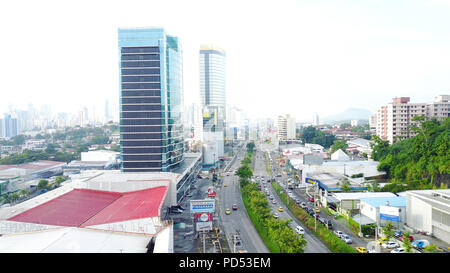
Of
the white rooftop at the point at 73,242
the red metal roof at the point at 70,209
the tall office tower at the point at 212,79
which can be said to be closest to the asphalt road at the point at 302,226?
the white rooftop at the point at 73,242

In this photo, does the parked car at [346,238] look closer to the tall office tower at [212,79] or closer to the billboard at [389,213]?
the billboard at [389,213]

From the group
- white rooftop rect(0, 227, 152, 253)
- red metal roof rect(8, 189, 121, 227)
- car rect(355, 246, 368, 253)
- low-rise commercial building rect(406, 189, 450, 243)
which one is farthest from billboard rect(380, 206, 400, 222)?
red metal roof rect(8, 189, 121, 227)

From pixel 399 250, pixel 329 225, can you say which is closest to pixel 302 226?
pixel 329 225

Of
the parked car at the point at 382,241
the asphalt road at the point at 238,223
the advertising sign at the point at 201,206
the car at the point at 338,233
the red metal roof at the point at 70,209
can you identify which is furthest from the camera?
the advertising sign at the point at 201,206

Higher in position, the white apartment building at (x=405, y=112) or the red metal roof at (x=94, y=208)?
the white apartment building at (x=405, y=112)

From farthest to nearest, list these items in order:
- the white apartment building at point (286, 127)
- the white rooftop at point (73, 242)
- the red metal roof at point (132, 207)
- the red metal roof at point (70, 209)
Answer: the white apartment building at point (286, 127) → the red metal roof at point (70, 209) → the red metal roof at point (132, 207) → the white rooftop at point (73, 242)
